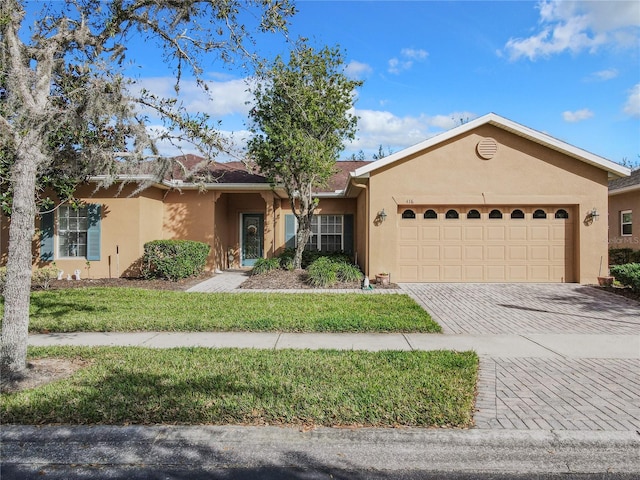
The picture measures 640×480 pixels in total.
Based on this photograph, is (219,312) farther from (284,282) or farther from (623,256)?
(623,256)

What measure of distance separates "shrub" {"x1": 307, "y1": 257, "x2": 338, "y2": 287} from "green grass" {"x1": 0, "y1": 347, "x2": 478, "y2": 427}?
6.23 m

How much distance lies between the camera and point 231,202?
17.5 m

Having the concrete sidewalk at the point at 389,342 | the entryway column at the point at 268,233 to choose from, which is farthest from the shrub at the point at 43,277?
the entryway column at the point at 268,233

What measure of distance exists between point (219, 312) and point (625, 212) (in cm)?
1652

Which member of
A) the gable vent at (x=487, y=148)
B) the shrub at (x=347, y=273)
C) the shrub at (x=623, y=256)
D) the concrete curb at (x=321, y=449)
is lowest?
the concrete curb at (x=321, y=449)

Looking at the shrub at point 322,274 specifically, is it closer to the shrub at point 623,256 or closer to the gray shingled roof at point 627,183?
the shrub at point 623,256

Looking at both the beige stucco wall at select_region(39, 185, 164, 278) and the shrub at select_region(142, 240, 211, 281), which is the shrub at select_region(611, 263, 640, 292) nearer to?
the shrub at select_region(142, 240, 211, 281)

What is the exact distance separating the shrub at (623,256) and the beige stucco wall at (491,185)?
3.66 metres

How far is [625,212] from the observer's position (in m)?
16.1

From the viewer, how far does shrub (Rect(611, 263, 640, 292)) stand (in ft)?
33.3

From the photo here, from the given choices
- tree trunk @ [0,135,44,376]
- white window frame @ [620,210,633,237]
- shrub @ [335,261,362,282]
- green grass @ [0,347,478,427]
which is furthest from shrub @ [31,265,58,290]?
white window frame @ [620,210,633,237]

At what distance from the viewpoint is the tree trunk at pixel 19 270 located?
468 centimetres

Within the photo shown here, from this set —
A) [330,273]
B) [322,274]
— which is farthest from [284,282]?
[330,273]

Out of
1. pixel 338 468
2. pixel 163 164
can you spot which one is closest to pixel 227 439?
pixel 338 468
